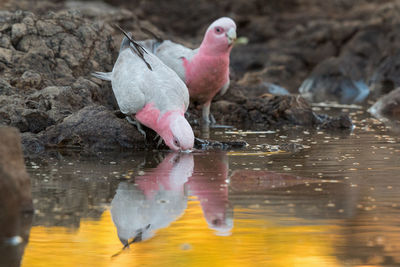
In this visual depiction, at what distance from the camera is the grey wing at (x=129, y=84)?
9.02m

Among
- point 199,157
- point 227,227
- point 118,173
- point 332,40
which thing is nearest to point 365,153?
point 199,157

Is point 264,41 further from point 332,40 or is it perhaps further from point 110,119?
point 110,119

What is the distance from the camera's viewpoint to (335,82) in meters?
17.7

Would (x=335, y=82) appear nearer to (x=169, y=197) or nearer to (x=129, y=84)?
(x=129, y=84)

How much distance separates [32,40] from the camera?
1164cm

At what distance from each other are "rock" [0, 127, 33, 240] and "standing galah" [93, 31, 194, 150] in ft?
10.0

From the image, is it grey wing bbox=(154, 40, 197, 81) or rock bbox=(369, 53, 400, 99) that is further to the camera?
rock bbox=(369, 53, 400, 99)

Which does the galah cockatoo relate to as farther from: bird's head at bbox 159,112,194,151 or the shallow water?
bird's head at bbox 159,112,194,151

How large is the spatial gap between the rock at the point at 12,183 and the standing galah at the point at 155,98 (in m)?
3.05

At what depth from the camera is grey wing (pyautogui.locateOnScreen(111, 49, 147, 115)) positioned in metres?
9.02

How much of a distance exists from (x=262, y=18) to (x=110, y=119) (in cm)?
1496

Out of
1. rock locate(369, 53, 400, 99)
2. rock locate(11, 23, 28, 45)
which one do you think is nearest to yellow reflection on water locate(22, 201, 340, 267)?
rock locate(11, 23, 28, 45)

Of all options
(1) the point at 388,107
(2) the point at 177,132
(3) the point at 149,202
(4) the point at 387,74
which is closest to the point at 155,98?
(2) the point at 177,132

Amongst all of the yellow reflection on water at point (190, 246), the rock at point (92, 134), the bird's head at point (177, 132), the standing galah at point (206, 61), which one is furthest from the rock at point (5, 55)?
the yellow reflection on water at point (190, 246)
